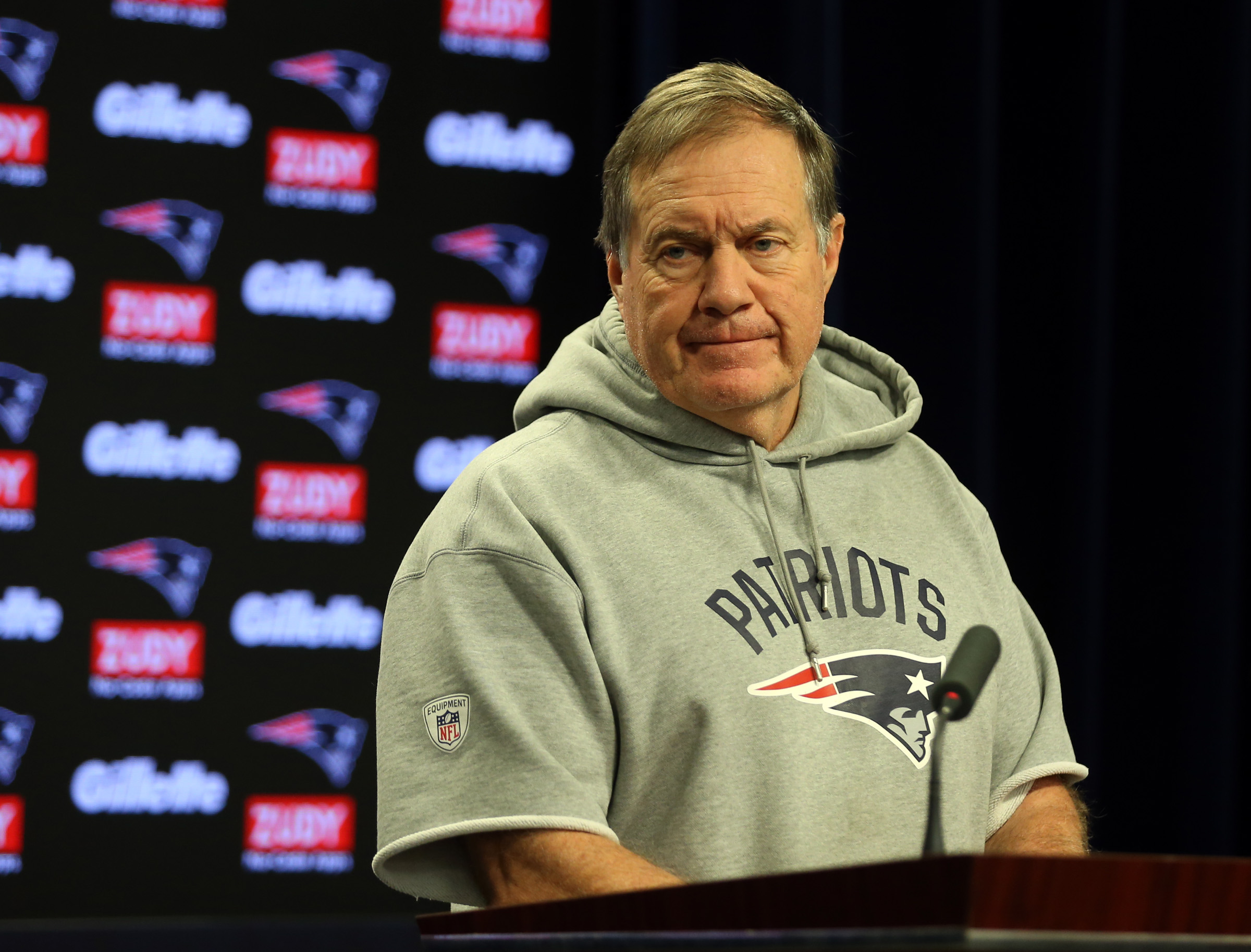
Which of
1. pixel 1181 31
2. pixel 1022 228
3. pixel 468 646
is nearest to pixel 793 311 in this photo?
pixel 468 646

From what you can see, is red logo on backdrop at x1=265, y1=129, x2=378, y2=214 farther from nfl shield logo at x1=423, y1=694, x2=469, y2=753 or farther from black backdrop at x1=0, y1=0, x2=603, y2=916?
nfl shield logo at x1=423, y1=694, x2=469, y2=753

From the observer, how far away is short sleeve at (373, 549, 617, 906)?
1.22m

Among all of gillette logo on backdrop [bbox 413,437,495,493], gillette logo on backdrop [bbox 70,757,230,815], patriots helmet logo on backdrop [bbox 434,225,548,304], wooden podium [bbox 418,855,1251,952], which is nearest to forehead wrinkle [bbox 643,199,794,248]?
wooden podium [bbox 418,855,1251,952]

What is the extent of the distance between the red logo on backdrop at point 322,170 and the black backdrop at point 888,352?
0.11 ft

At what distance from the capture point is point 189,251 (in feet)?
11.0

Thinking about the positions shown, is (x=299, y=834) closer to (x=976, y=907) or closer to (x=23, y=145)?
(x=23, y=145)

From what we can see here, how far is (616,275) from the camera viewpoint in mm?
1581

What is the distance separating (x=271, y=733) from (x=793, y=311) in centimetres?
221

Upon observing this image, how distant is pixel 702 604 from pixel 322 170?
242 cm

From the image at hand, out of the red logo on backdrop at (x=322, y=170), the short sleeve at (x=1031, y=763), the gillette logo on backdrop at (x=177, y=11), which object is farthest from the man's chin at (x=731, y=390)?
the gillette logo on backdrop at (x=177, y=11)

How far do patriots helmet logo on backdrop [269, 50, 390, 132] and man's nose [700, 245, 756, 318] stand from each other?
2287mm

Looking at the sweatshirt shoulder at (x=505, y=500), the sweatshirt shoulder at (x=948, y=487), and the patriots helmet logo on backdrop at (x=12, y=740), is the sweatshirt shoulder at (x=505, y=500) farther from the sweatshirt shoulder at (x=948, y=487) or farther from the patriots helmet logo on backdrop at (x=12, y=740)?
the patriots helmet logo on backdrop at (x=12, y=740)

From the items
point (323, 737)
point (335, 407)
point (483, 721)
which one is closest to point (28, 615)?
point (323, 737)

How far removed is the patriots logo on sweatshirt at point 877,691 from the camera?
1341 millimetres
